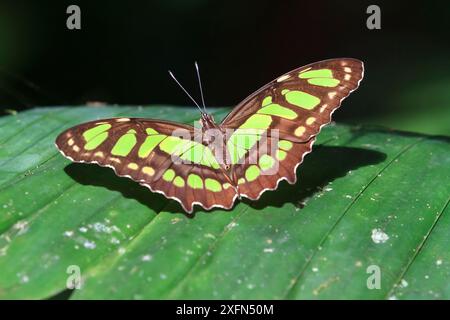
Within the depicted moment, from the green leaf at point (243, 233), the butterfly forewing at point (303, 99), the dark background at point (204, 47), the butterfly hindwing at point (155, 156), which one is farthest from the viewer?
the dark background at point (204, 47)

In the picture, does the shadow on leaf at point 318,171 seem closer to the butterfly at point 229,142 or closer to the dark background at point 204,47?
the butterfly at point 229,142

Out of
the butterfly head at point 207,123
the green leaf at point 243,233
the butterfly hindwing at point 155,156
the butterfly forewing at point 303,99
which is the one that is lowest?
the green leaf at point 243,233

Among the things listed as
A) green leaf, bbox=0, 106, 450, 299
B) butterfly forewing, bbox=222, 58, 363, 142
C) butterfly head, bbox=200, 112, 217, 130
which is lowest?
green leaf, bbox=0, 106, 450, 299

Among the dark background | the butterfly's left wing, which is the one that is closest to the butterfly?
the butterfly's left wing

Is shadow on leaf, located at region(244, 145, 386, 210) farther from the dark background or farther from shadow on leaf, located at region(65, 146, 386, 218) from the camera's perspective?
the dark background

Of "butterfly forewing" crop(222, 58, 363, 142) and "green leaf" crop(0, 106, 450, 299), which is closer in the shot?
"green leaf" crop(0, 106, 450, 299)

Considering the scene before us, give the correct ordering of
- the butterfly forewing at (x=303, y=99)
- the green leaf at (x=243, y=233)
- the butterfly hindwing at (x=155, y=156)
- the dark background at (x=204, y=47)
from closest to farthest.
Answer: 1. the green leaf at (x=243, y=233)
2. the butterfly hindwing at (x=155, y=156)
3. the butterfly forewing at (x=303, y=99)
4. the dark background at (x=204, y=47)

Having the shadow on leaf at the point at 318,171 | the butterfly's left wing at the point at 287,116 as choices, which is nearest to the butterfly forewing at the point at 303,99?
the butterfly's left wing at the point at 287,116
